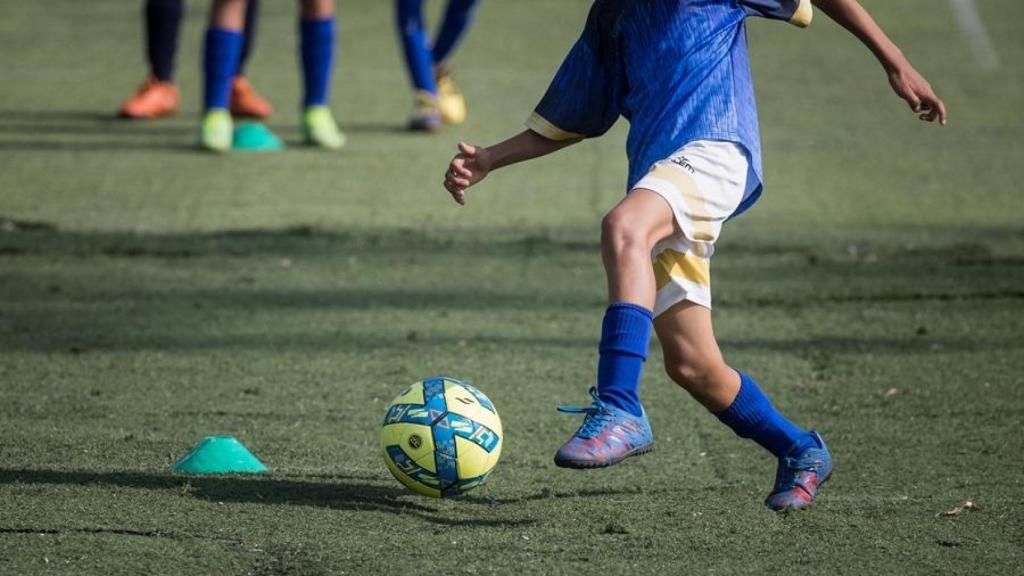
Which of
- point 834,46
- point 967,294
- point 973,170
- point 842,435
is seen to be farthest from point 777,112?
point 842,435

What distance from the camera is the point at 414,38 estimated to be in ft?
36.3

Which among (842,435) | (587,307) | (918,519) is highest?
(918,519)

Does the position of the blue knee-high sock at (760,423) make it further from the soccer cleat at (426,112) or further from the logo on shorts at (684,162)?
the soccer cleat at (426,112)

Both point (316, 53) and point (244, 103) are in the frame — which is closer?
point (316, 53)

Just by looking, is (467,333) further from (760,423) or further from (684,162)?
(684,162)

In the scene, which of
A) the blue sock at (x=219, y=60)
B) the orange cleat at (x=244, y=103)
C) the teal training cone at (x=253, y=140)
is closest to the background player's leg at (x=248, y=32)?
the orange cleat at (x=244, y=103)

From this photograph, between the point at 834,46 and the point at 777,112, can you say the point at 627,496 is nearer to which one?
the point at 777,112

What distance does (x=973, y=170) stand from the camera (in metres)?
10.6

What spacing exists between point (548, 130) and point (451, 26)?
720cm

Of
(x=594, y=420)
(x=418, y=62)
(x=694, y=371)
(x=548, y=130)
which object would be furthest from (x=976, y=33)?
(x=594, y=420)

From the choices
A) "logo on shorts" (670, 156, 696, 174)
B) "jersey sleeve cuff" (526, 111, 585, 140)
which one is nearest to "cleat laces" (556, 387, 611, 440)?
"logo on shorts" (670, 156, 696, 174)

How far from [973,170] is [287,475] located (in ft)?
22.9

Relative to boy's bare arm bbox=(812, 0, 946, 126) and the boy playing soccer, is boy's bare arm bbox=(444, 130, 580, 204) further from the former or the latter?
boy's bare arm bbox=(812, 0, 946, 126)

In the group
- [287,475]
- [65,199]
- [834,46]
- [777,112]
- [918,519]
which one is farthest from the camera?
[834,46]
